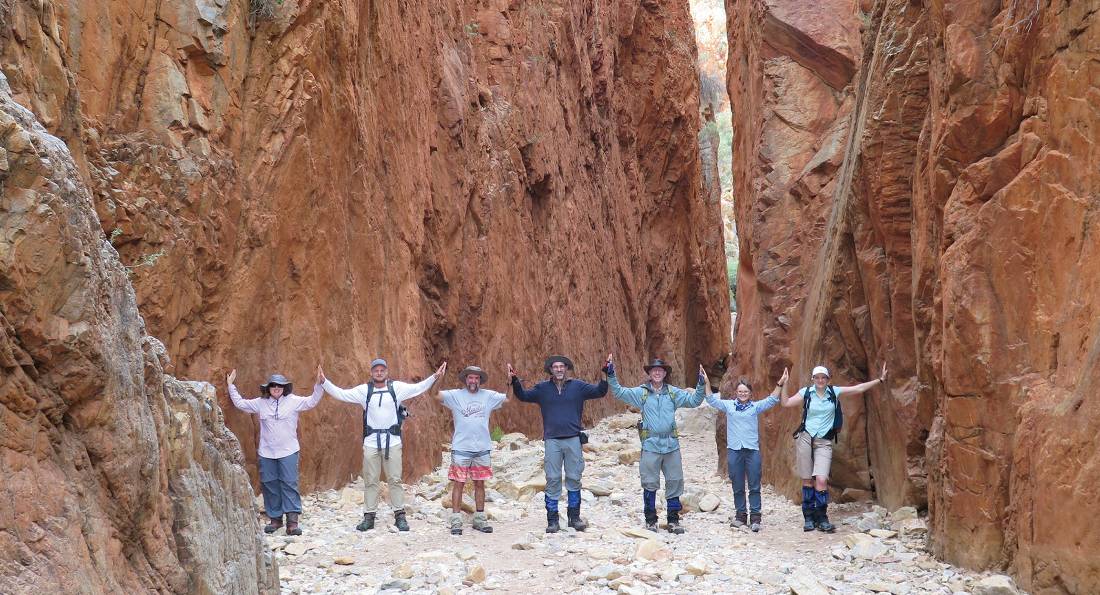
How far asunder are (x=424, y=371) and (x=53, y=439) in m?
11.2

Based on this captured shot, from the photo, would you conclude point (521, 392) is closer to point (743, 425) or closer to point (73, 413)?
point (743, 425)

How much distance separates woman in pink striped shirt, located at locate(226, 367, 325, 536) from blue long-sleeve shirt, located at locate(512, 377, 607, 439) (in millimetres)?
2381

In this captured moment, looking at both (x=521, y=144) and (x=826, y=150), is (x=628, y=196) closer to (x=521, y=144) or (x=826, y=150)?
(x=521, y=144)

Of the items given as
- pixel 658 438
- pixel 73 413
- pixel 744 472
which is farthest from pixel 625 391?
pixel 73 413

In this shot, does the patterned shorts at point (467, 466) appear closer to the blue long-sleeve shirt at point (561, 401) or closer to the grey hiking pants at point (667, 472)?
the blue long-sleeve shirt at point (561, 401)

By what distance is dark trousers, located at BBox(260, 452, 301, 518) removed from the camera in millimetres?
9945

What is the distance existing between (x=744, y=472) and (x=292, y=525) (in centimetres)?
506

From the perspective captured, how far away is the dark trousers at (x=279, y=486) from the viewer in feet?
32.6

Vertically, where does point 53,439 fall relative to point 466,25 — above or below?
below

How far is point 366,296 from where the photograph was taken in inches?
524

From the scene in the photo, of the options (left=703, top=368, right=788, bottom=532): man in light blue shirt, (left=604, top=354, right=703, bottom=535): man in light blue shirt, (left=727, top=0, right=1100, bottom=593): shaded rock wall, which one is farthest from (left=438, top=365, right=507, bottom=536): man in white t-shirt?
(left=727, top=0, right=1100, bottom=593): shaded rock wall

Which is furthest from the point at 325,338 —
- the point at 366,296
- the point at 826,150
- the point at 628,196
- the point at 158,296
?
the point at 628,196

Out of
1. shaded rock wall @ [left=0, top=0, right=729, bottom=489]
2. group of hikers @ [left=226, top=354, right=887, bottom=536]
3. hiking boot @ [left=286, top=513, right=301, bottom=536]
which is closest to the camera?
shaded rock wall @ [left=0, top=0, right=729, bottom=489]

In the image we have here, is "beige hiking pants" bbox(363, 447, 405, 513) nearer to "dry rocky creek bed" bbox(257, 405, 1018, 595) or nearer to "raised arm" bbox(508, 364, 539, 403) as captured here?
"dry rocky creek bed" bbox(257, 405, 1018, 595)
